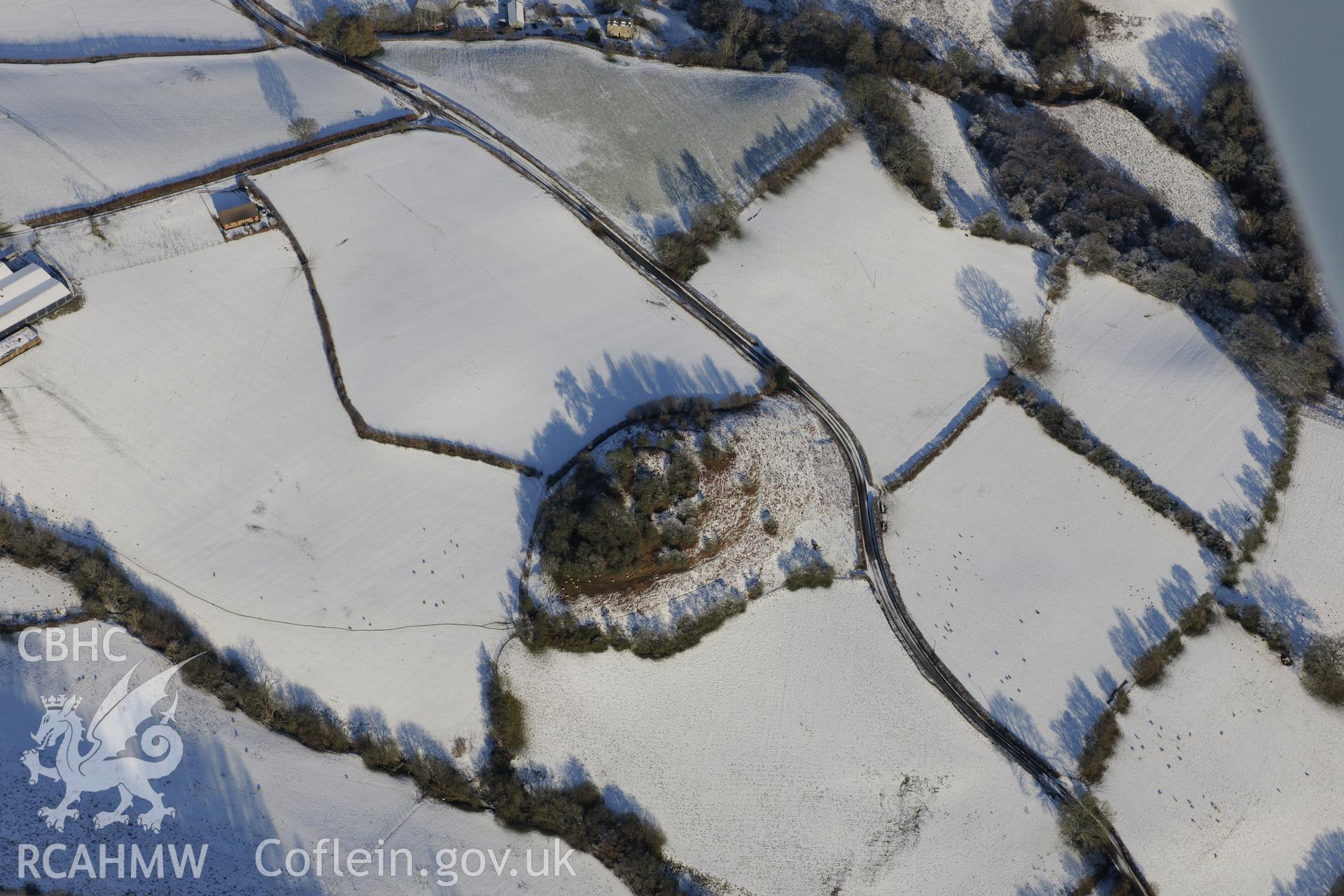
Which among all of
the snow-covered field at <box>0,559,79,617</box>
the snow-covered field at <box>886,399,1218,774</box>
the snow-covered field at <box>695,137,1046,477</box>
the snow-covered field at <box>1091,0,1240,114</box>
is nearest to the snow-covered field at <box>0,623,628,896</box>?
the snow-covered field at <box>0,559,79,617</box>

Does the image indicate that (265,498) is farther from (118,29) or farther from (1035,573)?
(1035,573)

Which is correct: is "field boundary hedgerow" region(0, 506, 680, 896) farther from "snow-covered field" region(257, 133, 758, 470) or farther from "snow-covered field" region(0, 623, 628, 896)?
"snow-covered field" region(257, 133, 758, 470)

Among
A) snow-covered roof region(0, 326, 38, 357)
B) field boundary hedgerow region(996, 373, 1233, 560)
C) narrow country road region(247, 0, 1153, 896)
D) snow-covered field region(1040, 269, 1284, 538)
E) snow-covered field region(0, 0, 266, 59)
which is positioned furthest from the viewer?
snow-covered field region(0, 0, 266, 59)

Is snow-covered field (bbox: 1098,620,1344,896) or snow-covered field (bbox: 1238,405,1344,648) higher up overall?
snow-covered field (bbox: 1238,405,1344,648)

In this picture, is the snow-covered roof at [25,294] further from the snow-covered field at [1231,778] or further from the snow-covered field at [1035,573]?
the snow-covered field at [1231,778]

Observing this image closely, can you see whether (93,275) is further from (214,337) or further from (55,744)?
(55,744)

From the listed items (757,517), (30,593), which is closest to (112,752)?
(30,593)

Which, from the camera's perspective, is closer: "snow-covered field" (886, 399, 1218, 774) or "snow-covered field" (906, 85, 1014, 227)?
"snow-covered field" (886, 399, 1218, 774)
